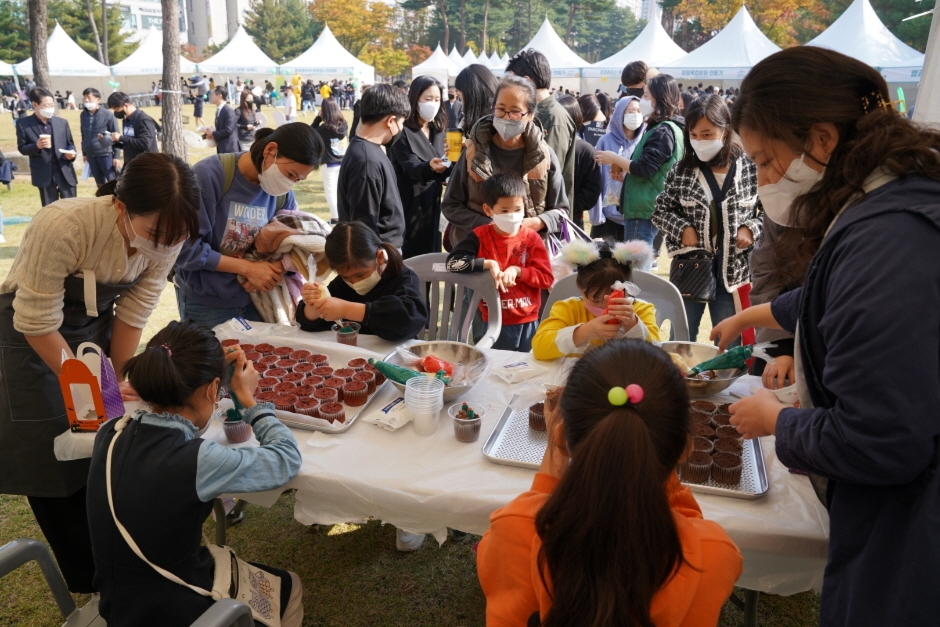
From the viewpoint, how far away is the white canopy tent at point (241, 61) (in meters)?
23.5

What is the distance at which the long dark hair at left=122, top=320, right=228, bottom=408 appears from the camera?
156 centimetres

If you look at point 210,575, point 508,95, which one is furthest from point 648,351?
point 508,95

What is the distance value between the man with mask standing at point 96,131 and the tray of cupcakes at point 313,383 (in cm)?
776

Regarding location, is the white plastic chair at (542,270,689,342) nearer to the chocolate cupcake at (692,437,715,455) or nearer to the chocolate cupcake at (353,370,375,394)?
the chocolate cupcake at (353,370,375,394)

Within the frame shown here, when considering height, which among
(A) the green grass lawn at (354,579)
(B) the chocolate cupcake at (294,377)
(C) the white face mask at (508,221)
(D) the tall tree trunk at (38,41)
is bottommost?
(A) the green grass lawn at (354,579)

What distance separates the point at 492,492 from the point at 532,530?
1.30 feet

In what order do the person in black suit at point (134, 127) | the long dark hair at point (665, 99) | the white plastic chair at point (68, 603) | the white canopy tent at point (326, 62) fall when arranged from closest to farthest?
1. the white plastic chair at point (68, 603)
2. the long dark hair at point (665, 99)
3. the person in black suit at point (134, 127)
4. the white canopy tent at point (326, 62)

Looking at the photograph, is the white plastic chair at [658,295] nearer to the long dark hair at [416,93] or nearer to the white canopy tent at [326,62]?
the long dark hair at [416,93]

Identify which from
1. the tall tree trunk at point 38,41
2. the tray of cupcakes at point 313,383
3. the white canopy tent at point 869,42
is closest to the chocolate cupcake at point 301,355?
the tray of cupcakes at point 313,383

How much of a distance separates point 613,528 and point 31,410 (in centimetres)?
182

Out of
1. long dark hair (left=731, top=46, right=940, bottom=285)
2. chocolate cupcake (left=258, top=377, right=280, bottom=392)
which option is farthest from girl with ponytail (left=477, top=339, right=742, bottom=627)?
chocolate cupcake (left=258, top=377, right=280, bottom=392)

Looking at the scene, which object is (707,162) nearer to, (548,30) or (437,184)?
(437,184)

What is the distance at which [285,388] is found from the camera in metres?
Result: 2.06

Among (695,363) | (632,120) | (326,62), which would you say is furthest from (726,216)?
(326,62)
